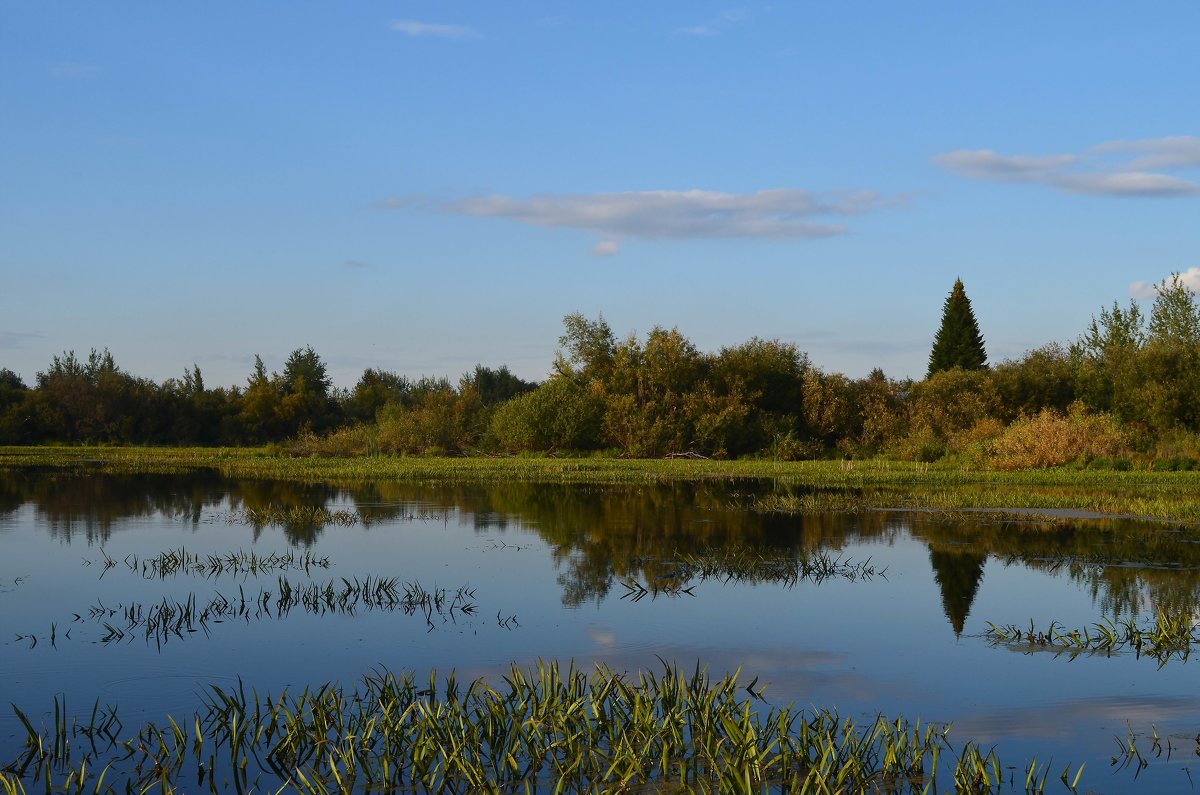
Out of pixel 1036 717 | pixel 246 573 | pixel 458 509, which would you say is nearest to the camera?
pixel 1036 717

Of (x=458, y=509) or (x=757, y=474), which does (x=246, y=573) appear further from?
(x=757, y=474)

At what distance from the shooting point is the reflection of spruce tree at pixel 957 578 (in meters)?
12.8

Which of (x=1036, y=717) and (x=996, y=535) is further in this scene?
(x=996, y=535)

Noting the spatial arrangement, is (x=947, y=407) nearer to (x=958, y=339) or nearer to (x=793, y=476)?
(x=793, y=476)

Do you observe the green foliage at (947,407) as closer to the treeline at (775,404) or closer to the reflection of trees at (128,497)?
A: the treeline at (775,404)

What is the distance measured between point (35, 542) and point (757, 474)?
2464 centimetres

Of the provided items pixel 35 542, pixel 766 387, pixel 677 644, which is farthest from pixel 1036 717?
pixel 766 387

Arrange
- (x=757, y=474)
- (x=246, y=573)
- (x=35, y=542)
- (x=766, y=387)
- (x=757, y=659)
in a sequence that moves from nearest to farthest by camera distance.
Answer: (x=757, y=659) < (x=246, y=573) < (x=35, y=542) < (x=757, y=474) < (x=766, y=387)

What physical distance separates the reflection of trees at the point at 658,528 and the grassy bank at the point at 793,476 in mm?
1890

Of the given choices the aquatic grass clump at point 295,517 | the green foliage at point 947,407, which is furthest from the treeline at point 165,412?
the aquatic grass clump at point 295,517

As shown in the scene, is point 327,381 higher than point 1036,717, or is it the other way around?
point 327,381

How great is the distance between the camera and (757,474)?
38312mm

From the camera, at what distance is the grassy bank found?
985 inches

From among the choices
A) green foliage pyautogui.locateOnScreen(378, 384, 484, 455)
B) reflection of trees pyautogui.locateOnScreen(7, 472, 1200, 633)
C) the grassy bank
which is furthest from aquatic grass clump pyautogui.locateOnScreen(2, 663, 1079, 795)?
green foliage pyautogui.locateOnScreen(378, 384, 484, 455)
